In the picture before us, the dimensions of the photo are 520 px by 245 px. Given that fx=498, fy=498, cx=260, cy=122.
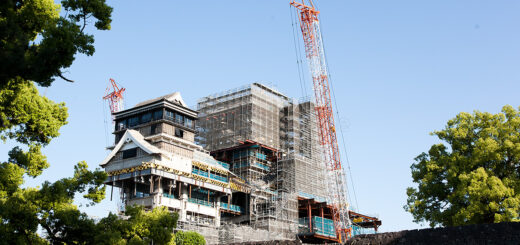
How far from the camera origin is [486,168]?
40281 millimetres

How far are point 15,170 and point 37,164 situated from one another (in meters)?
1.40

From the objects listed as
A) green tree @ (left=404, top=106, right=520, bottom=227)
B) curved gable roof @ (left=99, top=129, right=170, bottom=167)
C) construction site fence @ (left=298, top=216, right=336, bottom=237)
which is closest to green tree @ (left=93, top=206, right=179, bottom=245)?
green tree @ (left=404, top=106, right=520, bottom=227)

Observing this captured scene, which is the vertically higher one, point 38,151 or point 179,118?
point 179,118

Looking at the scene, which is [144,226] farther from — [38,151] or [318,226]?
[318,226]


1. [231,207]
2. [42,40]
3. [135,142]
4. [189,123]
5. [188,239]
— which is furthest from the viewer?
[231,207]

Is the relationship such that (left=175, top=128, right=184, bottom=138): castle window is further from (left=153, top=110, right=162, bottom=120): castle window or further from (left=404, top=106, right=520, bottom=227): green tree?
(left=404, top=106, right=520, bottom=227): green tree

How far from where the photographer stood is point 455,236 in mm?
25828

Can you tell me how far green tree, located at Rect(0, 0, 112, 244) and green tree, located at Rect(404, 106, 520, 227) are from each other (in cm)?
2768

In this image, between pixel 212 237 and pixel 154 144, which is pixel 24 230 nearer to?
pixel 212 237

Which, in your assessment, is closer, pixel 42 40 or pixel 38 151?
pixel 42 40

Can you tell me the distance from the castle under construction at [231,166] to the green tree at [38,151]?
43054 millimetres

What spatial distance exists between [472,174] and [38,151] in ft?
101

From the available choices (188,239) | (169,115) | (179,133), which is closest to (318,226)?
(179,133)

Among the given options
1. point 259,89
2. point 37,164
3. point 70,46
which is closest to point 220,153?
point 259,89
